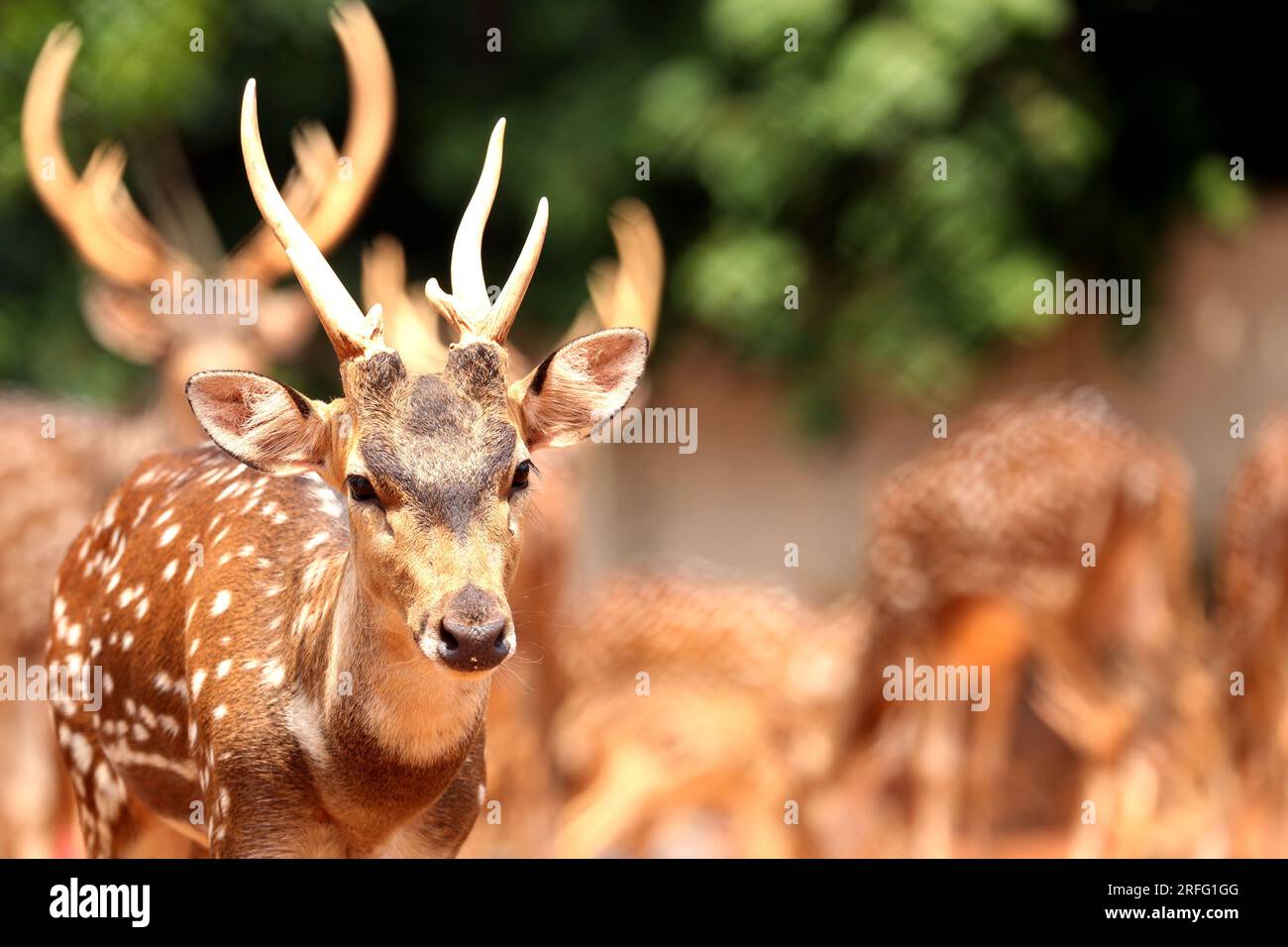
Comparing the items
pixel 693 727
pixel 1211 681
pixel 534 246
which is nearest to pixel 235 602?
pixel 534 246

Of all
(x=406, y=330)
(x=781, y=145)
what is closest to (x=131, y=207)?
(x=406, y=330)

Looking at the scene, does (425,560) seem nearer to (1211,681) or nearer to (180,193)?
(1211,681)

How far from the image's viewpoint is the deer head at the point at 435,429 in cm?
269

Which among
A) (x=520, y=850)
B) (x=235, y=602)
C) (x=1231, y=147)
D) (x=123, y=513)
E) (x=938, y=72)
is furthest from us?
(x=1231, y=147)

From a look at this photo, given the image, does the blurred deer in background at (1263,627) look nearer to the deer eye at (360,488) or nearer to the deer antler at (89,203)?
the deer antler at (89,203)

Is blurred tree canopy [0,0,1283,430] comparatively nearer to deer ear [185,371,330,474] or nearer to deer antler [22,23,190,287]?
deer antler [22,23,190,287]

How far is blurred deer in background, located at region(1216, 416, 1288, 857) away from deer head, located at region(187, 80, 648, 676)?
4569 millimetres

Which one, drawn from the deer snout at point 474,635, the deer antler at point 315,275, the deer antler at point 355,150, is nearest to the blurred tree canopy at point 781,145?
the deer antler at point 355,150

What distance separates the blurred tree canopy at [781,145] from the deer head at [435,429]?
606 centimetres

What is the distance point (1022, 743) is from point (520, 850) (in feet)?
12.8

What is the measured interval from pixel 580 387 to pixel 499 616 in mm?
515

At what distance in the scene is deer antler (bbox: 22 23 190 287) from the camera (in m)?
5.50

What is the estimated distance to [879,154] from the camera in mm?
9039

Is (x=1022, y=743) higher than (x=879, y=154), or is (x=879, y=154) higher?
(x=879, y=154)
